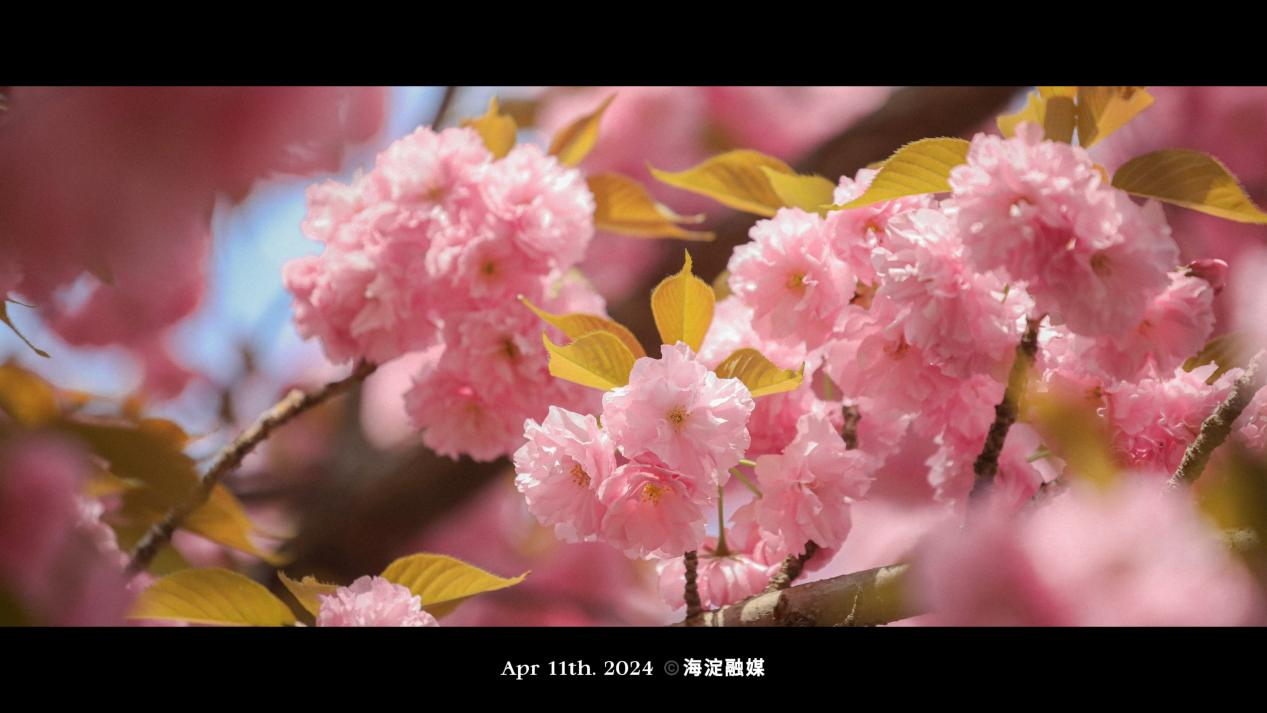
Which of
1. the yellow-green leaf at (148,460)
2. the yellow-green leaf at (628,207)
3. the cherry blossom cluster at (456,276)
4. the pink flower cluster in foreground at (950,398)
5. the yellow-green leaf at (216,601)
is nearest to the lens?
the yellow-green leaf at (148,460)

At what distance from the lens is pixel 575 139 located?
80 cm

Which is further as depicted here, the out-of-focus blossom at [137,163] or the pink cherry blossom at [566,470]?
the pink cherry blossom at [566,470]

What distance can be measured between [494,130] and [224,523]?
0.41 metres

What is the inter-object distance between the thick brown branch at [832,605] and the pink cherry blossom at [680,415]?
4.7 inches

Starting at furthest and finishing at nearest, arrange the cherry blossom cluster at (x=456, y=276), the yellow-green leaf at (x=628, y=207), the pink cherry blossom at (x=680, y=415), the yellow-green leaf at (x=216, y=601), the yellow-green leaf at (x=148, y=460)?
the yellow-green leaf at (x=628, y=207) → the cherry blossom cluster at (x=456, y=276) → the yellow-green leaf at (x=216, y=601) → the pink cherry blossom at (x=680, y=415) → the yellow-green leaf at (x=148, y=460)

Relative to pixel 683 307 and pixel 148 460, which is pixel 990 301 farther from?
pixel 148 460

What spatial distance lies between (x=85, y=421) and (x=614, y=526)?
28 cm

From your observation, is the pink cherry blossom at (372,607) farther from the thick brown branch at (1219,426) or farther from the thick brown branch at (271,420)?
the thick brown branch at (1219,426)

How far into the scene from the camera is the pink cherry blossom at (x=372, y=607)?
0.54 meters

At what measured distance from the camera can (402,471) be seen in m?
1.07

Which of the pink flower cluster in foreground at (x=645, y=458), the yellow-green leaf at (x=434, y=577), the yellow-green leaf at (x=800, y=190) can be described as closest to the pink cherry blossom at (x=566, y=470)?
the pink flower cluster in foreground at (x=645, y=458)

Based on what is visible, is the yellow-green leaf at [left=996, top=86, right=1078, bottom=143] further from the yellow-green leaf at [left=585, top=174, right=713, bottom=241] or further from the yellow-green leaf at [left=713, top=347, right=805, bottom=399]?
the yellow-green leaf at [left=585, top=174, right=713, bottom=241]
